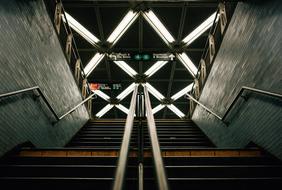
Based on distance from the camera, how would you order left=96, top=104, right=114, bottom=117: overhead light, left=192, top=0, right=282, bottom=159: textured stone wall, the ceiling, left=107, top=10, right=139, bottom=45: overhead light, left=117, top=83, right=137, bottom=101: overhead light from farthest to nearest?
1. left=96, top=104, right=114, bottom=117: overhead light
2. left=117, top=83, right=137, bottom=101: overhead light
3. the ceiling
4. left=107, top=10, right=139, bottom=45: overhead light
5. left=192, top=0, right=282, bottom=159: textured stone wall

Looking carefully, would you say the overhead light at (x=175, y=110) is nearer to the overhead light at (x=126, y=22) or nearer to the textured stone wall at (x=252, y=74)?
the overhead light at (x=126, y=22)

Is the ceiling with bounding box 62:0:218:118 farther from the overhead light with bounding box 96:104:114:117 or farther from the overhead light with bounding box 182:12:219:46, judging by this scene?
the overhead light with bounding box 96:104:114:117

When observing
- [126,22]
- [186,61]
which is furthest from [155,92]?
[126,22]

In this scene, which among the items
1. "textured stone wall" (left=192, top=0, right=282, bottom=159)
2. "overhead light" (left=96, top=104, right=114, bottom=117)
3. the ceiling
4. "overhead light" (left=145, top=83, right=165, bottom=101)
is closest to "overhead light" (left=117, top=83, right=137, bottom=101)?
the ceiling

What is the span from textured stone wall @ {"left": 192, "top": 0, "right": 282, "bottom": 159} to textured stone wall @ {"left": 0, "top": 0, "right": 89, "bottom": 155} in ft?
12.2

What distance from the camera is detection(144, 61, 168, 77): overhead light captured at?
10.7 metres

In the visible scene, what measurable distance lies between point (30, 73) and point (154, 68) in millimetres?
6820

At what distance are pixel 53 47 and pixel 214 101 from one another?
411cm

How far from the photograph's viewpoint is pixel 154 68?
11.0 meters

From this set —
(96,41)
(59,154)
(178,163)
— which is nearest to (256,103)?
(178,163)

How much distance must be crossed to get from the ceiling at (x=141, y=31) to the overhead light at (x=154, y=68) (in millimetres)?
438

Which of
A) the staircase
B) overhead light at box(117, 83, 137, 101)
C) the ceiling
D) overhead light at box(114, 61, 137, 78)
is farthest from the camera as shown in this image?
overhead light at box(117, 83, 137, 101)

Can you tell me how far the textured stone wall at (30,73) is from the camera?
380 centimetres

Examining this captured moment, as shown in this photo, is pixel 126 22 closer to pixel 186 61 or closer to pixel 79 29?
pixel 79 29
